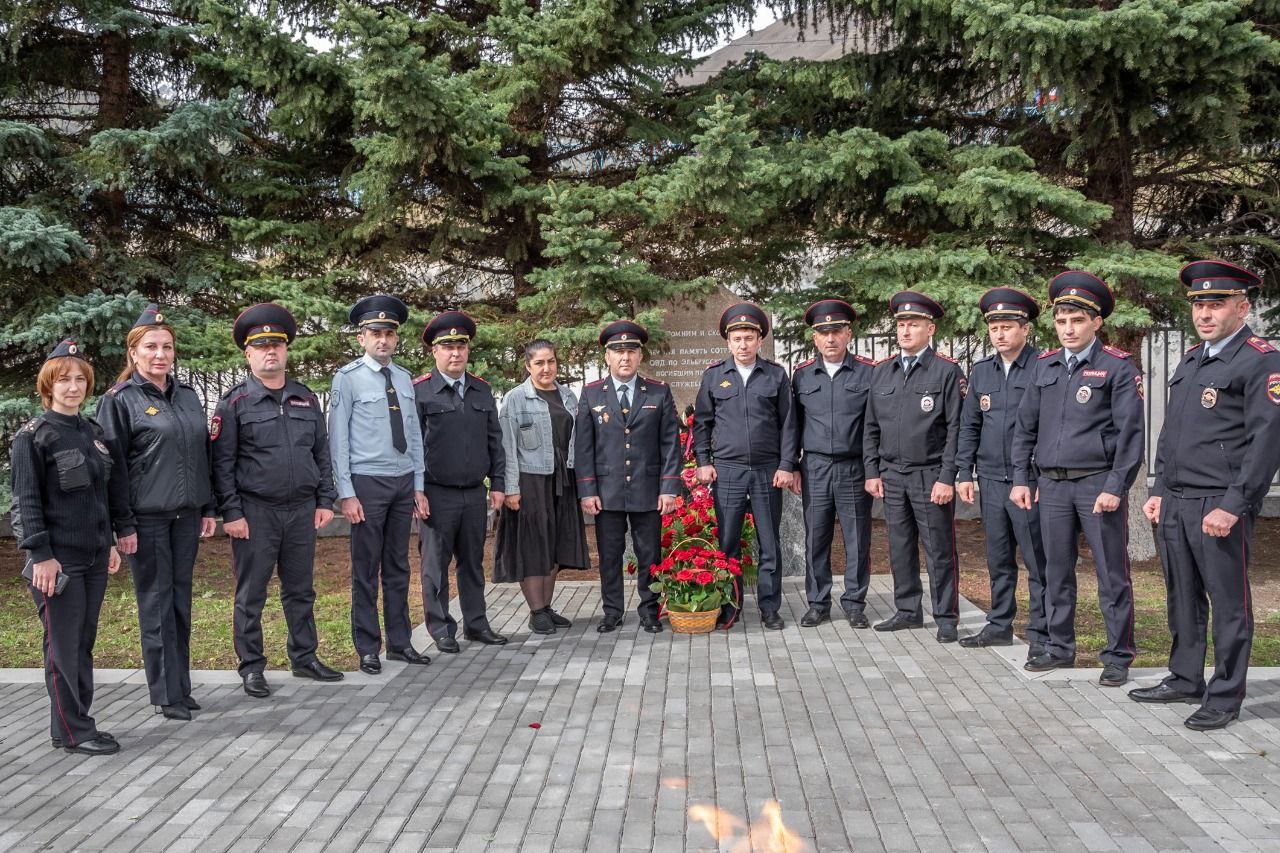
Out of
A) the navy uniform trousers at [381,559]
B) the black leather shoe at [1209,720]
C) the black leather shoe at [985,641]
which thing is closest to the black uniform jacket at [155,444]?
the navy uniform trousers at [381,559]

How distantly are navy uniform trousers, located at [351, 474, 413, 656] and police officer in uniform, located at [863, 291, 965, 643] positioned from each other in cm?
304

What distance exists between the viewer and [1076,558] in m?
5.75

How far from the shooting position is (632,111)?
1087 centimetres

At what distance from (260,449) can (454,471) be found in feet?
4.19

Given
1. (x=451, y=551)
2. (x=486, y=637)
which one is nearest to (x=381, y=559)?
(x=451, y=551)

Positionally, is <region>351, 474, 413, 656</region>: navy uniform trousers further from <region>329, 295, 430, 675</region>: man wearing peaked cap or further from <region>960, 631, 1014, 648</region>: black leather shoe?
<region>960, 631, 1014, 648</region>: black leather shoe

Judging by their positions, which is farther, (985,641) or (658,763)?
(985,641)

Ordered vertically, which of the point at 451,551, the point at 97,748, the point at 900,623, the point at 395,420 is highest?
the point at 395,420

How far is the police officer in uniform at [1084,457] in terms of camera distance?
5574 millimetres

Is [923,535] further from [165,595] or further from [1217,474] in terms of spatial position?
[165,595]

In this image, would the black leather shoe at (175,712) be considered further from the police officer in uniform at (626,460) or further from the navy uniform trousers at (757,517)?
the navy uniform trousers at (757,517)

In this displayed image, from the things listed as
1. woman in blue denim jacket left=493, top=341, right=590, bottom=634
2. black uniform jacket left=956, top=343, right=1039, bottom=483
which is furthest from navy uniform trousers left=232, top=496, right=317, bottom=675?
black uniform jacket left=956, top=343, right=1039, bottom=483

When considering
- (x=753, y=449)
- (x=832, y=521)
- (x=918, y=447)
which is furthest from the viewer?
(x=832, y=521)

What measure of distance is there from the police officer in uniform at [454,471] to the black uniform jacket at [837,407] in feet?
6.89
